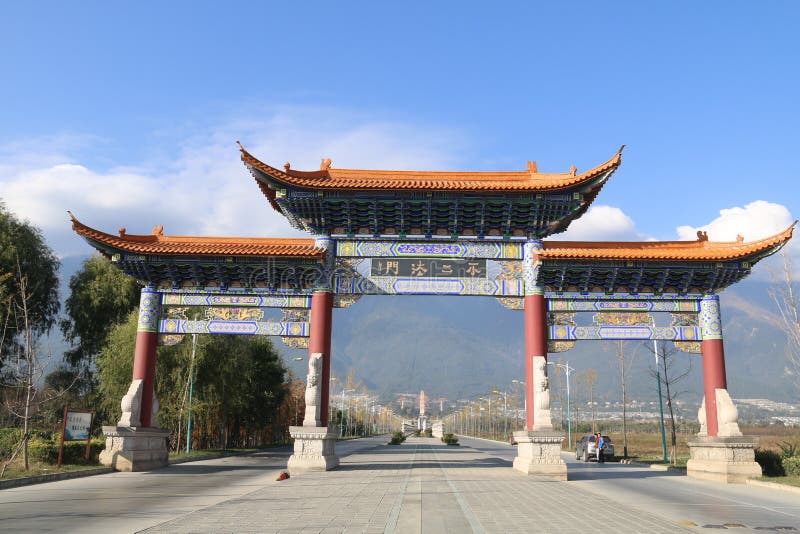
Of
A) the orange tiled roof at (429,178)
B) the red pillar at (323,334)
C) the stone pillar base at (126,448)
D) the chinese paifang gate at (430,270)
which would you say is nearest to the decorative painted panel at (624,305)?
the chinese paifang gate at (430,270)

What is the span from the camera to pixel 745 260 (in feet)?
57.7

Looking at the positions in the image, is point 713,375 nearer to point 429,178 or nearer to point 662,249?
point 662,249

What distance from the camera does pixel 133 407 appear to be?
17547mm

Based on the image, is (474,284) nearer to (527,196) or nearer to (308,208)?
(527,196)

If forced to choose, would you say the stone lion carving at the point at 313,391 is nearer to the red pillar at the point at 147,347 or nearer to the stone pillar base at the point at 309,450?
the stone pillar base at the point at 309,450

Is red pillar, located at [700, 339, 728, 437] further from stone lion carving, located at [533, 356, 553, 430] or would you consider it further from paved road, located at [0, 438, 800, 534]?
stone lion carving, located at [533, 356, 553, 430]

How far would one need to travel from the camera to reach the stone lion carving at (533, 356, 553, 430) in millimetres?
16391

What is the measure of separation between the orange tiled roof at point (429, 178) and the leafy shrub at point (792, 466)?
9.67 meters

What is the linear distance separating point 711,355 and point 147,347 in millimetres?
17102

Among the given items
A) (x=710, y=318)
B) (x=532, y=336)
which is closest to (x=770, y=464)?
(x=710, y=318)

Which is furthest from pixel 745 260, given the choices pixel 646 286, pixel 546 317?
pixel 546 317

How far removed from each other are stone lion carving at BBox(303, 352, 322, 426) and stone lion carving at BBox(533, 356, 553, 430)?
616cm

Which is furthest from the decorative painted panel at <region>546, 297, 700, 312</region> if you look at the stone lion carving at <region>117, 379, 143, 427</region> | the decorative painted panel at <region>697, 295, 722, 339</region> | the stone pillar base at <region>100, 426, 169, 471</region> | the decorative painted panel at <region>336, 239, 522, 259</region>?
the stone pillar base at <region>100, 426, 169, 471</region>

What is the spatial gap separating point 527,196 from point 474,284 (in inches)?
120
